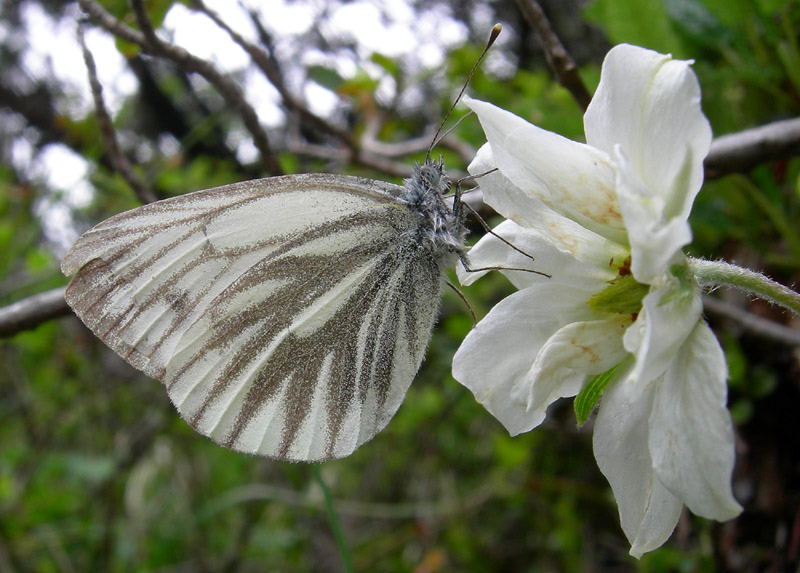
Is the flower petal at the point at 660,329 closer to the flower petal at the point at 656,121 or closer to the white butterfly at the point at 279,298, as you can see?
the flower petal at the point at 656,121

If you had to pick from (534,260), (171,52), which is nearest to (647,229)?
(534,260)

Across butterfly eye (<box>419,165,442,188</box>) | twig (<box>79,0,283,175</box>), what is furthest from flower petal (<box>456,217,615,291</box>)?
twig (<box>79,0,283,175</box>)

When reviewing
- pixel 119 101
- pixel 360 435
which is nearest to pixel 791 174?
pixel 360 435

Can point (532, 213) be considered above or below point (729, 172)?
above

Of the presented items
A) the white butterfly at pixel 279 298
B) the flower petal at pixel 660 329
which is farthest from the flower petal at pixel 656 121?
the white butterfly at pixel 279 298

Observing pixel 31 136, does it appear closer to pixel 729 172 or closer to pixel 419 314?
pixel 419 314

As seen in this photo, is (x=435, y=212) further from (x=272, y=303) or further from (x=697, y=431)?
(x=697, y=431)
